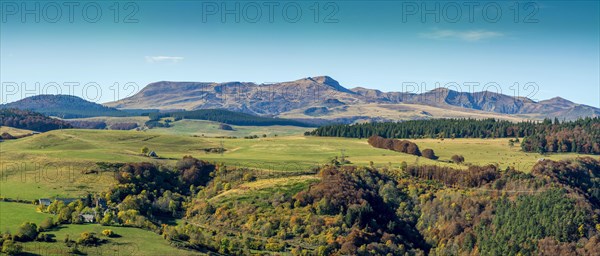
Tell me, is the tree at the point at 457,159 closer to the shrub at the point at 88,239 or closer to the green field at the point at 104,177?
the green field at the point at 104,177

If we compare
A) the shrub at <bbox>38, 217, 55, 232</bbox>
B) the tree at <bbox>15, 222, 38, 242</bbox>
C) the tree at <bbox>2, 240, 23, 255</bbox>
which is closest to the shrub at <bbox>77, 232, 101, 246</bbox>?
the tree at <bbox>15, 222, 38, 242</bbox>

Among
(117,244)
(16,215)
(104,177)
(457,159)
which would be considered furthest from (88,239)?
(457,159)

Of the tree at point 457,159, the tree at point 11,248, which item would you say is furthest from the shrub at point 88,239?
the tree at point 457,159

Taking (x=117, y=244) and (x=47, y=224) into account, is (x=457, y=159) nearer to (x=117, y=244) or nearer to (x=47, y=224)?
(x=117, y=244)

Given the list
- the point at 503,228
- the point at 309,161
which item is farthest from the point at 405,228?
the point at 309,161

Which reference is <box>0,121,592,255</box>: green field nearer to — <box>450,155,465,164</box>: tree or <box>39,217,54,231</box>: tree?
<box>450,155,465,164</box>: tree

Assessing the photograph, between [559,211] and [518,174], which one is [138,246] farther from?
Answer: [518,174]
